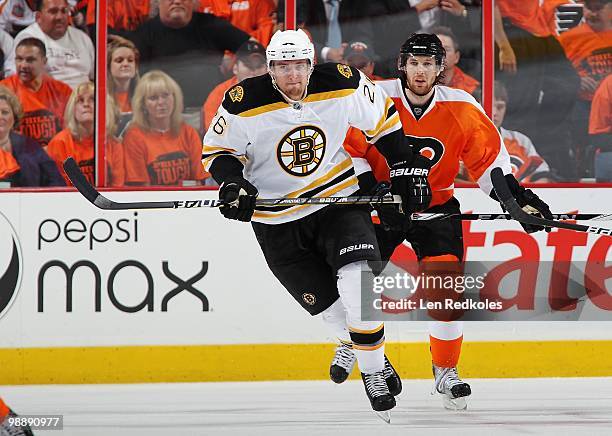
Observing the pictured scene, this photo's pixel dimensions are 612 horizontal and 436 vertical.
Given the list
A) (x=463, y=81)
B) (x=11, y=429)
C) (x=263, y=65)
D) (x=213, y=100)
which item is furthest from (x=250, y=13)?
(x=11, y=429)

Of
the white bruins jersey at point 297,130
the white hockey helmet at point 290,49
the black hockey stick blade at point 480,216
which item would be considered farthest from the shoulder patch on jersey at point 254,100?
the black hockey stick blade at point 480,216

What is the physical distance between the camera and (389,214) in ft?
14.1

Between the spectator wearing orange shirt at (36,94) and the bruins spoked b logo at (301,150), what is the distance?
182 cm

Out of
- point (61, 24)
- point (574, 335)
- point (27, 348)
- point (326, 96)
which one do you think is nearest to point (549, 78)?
point (574, 335)

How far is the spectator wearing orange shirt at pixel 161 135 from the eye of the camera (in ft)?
18.3

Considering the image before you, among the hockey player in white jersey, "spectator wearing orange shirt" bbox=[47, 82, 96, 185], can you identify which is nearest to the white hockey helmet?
the hockey player in white jersey

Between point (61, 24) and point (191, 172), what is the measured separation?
0.89 meters

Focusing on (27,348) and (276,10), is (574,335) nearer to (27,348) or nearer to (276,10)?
(276,10)

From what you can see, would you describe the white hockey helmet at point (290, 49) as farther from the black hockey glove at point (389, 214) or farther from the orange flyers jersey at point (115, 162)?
the orange flyers jersey at point (115, 162)

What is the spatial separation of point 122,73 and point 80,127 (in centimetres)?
31

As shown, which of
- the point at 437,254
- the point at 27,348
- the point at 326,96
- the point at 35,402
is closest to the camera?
the point at 326,96

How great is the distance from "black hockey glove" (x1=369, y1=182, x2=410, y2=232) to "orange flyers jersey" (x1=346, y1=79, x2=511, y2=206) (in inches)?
6.6

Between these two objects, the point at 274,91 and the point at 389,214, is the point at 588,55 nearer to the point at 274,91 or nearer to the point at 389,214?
the point at 389,214

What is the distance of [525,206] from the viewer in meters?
4.27
